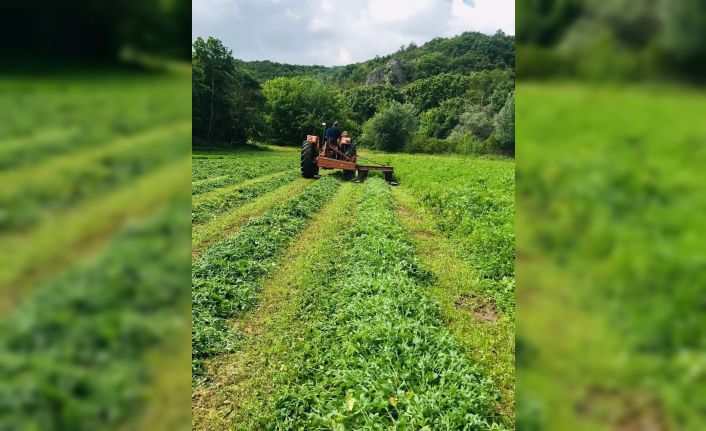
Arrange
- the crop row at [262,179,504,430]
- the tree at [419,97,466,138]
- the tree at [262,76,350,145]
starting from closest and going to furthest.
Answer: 1. the crop row at [262,179,504,430]
2. the tree at [419,97,466,138]
3. the tree at [262,76,350,145]

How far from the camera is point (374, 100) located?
68.3 feet

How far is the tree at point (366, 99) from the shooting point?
18975mm

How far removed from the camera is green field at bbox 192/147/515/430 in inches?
123

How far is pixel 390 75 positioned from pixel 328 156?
12.0 feet

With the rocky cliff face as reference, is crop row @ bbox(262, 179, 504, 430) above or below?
below

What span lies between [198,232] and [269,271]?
9.13 feet
